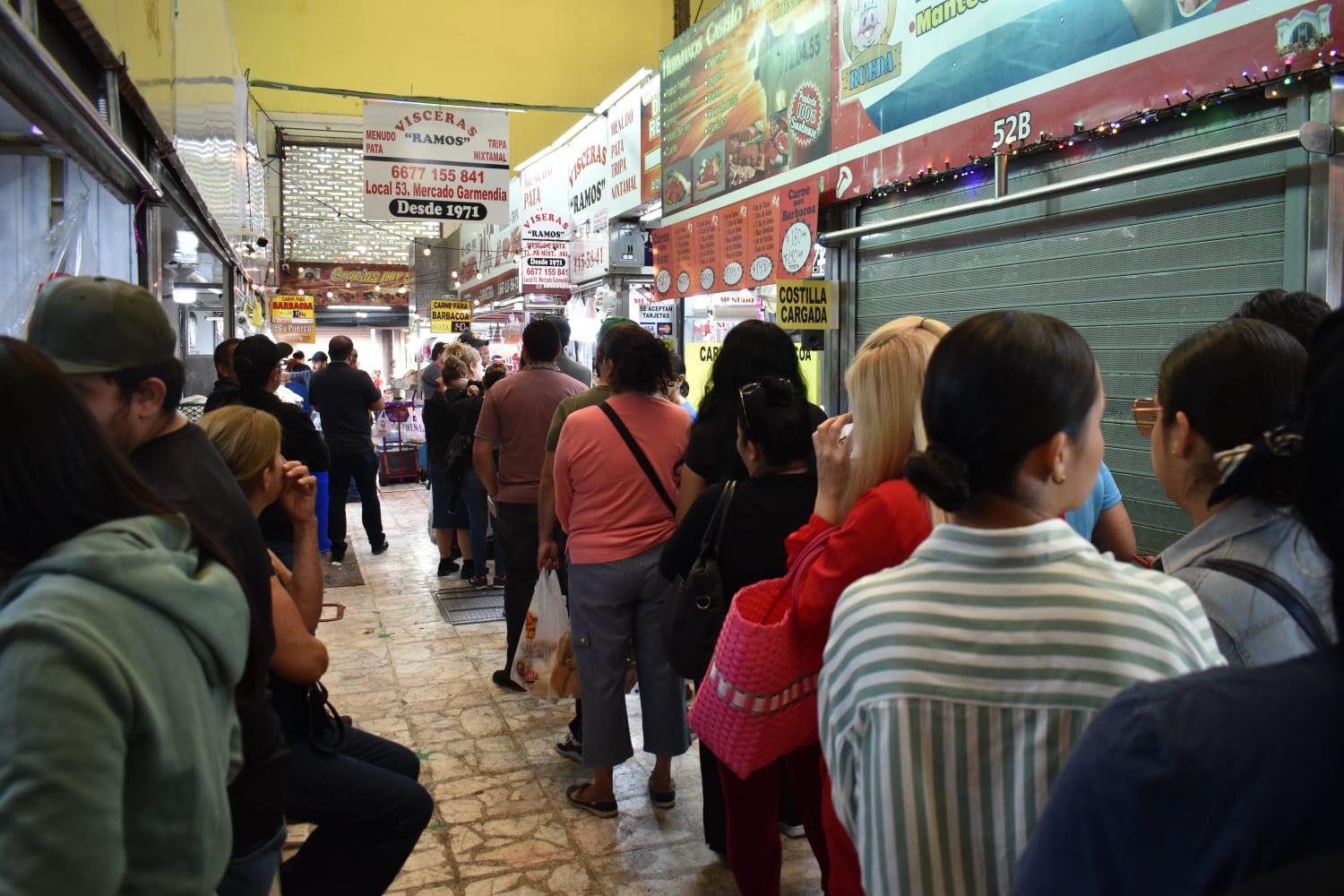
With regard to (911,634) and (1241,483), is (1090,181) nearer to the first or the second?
(1241,483)

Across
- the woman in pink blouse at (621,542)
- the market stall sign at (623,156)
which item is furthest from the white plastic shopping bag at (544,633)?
the market stall sign at (623,156)

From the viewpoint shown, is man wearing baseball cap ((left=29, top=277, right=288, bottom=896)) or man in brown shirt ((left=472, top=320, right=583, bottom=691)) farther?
man in brown shirt ((left=472, top=320, right=583, bottom=691))

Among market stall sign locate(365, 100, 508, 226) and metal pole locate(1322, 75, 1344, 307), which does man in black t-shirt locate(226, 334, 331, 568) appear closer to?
market stall sign locate(365, 100, 508, 226)

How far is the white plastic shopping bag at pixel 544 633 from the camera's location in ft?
13.4

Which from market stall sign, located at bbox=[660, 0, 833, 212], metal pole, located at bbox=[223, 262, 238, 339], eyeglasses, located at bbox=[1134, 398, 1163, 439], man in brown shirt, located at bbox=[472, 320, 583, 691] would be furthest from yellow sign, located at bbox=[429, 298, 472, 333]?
eyeglasses, located at bbox=[1134, 398, 1163, 439]

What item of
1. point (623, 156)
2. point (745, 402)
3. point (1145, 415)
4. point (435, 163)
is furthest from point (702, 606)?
point (435, 163)

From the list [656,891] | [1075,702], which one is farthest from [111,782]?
[656,891]

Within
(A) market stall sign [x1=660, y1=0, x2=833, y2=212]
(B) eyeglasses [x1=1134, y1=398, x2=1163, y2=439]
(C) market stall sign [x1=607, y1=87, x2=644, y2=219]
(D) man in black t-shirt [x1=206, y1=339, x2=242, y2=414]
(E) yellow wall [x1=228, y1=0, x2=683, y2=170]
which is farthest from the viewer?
(E) yellow wall [x1=228, y1=0, x2=683, y2=170]

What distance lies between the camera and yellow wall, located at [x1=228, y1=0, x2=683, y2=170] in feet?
49.9

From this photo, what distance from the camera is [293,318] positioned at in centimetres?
2070

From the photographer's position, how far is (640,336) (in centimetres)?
369

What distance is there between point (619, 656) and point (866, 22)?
11.5 feet

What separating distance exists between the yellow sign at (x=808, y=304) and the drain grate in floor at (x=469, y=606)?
292 centimetres

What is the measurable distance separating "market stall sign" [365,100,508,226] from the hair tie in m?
8.52
